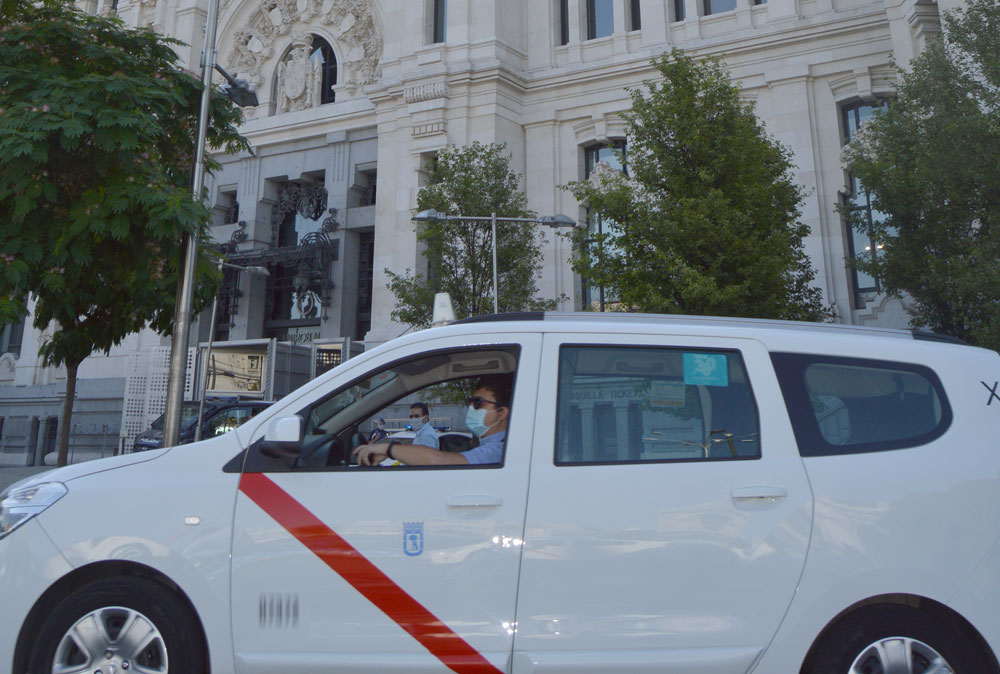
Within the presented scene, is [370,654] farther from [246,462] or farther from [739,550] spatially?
[739,550]

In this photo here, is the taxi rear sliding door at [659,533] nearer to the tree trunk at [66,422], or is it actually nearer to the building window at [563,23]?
the tree trunk at [66,422]

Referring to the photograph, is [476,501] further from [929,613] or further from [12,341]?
[12,341]

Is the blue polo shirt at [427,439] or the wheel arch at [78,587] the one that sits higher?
the blue polo shirt at [427,439]

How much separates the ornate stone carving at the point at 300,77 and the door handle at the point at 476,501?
32730 millimetres

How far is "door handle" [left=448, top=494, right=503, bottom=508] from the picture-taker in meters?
3.76

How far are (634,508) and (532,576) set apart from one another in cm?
57

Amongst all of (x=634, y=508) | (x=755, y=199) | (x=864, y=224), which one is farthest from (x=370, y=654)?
(x=864, y=224)

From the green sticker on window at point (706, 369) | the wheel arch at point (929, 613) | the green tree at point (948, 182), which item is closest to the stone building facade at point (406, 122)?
the green tree at point (948, 182)

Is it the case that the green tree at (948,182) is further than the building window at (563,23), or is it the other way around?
the building window at (563,23)

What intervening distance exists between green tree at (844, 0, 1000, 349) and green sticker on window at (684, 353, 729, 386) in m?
11.5

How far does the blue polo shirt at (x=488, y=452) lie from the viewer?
13.0 feet

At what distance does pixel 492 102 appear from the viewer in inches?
1047

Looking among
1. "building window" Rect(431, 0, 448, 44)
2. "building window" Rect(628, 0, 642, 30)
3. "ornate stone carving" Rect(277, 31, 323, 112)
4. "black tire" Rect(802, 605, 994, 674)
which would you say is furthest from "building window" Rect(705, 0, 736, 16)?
"black tire" Rect(802, 605, 994, 674)

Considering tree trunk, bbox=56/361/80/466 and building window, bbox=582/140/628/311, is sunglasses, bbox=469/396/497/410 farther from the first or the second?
building window, bbox=582/140/628/311
